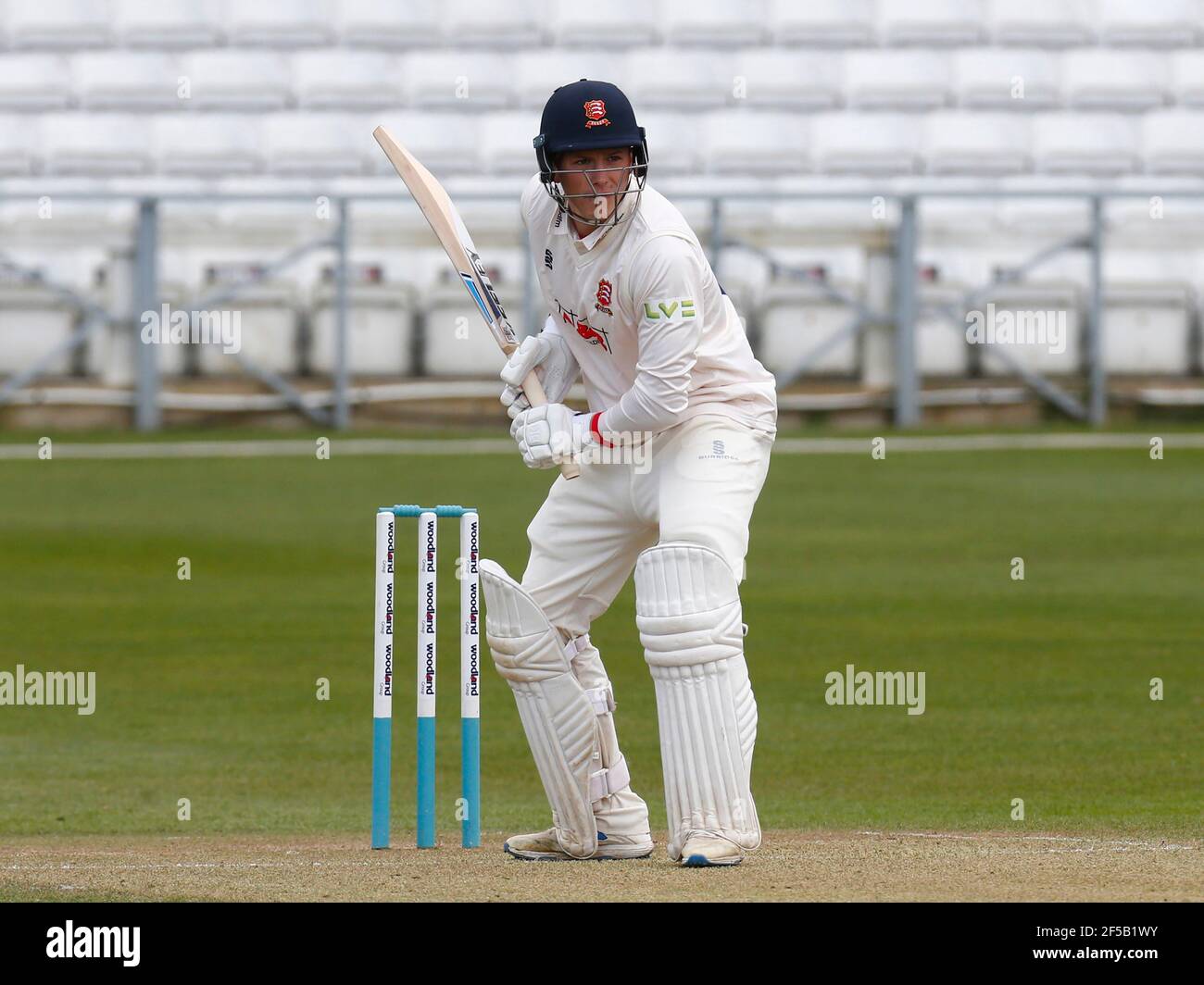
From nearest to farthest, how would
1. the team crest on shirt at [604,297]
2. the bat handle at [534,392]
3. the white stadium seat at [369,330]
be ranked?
1. the team crest on shirt at [604,297]
2. the bat handle at [534,392]
3. the white stadium seat at [369,330]

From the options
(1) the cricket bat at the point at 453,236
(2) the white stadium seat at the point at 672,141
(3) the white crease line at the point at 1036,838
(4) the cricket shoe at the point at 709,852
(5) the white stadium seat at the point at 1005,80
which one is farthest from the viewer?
(5) the white stadium seat at the point at 1005,80

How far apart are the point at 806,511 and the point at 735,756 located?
9673 mm

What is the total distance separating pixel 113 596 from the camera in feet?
40.4

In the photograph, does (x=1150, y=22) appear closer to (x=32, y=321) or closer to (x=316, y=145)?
(x=316, y=145)

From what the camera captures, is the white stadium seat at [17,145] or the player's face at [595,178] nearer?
the player's face at [595,178]

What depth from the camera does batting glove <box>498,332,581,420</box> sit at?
5750 mm

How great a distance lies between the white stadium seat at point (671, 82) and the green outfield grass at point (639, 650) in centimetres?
588

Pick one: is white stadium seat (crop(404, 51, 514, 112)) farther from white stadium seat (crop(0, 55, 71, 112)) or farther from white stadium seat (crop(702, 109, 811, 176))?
white stadium seat (crop(0, 55, 71, 112))

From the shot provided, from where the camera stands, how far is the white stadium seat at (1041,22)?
21.7 meters

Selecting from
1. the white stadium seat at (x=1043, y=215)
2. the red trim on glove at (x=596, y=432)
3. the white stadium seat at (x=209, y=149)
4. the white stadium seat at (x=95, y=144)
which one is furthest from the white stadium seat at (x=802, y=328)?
the red trim on glove at (x=596, y=432)

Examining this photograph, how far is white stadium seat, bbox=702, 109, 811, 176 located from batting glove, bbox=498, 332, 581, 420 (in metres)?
15.1

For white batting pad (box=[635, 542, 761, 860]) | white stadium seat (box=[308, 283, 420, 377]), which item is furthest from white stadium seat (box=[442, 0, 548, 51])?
white batting pad (box=[635, 542, 761, 860])
